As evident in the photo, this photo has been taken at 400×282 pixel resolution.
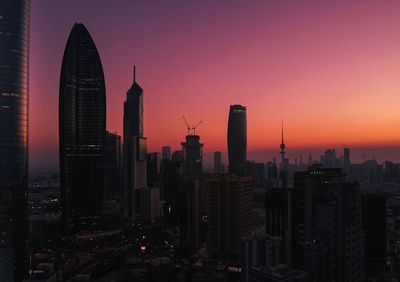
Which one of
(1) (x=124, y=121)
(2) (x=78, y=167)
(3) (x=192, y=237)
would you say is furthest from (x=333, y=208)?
(1) (x=124, y=121)

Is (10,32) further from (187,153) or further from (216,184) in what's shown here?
(187,153)

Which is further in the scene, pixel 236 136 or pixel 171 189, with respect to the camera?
pixel 236 136

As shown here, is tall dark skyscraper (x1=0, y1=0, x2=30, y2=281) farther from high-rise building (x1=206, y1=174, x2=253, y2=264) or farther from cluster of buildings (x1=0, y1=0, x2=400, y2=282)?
high-rise building (x1=206, y1=174, x2=253, y2=264)

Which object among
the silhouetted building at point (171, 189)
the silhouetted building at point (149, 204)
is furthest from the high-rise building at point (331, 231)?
the silhouetted building at point (149, 204)

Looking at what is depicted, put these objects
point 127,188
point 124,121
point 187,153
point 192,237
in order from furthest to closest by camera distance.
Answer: point 124,121
point 187,153
point 127,188
point 192,237

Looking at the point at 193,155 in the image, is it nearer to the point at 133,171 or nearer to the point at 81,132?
the point at 133,171

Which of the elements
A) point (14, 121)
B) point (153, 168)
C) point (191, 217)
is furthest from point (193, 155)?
point (14, 121)
